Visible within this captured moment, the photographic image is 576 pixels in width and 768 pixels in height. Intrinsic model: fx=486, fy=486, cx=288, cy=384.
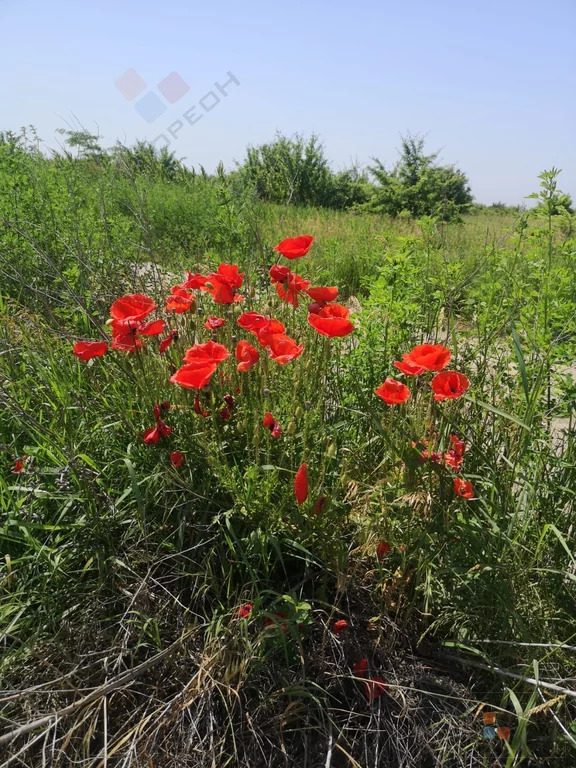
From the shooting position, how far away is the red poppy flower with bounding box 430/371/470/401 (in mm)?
1080

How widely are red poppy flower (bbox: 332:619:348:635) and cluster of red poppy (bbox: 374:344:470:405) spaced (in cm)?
55

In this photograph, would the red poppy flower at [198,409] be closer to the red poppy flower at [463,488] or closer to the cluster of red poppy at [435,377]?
the cluster of red poppy at [435,377]

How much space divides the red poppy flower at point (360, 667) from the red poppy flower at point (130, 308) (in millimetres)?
1014

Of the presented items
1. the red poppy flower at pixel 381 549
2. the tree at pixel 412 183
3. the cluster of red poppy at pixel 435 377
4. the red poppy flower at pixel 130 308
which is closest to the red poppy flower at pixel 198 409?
the red poppy flower at pixel 130 308

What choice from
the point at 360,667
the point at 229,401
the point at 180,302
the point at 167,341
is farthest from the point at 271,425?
the point at 360,667

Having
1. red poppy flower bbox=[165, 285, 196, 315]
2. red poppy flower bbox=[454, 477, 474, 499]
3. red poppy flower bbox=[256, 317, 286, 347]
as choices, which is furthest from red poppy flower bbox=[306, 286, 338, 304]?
red poppy flower bbox=[454, 477, 474, 499]

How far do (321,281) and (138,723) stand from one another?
282cm

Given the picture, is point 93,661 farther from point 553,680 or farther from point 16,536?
point 553,680

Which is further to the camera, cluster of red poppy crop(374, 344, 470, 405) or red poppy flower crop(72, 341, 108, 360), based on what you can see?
red poppy flower crop(72, 341, 108, 360)

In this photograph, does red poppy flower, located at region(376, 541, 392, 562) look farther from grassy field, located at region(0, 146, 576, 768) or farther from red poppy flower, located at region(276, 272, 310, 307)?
red poppy flower, located at region(276, 272, 310, 307)

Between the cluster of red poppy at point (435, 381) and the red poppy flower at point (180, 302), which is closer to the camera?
the cluster of red poppy at point (435, 381)

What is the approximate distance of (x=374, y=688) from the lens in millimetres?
1153

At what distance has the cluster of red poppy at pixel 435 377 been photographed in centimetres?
108

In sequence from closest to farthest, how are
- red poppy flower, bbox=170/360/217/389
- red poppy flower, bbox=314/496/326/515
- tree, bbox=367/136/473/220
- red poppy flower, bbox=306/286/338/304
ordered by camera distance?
red poppy flower, bbox=170/360/217/389 < red poppy flower, bbox=314/496/326/515 < red poppy flower, bbox=306/286/338/304 < tree, bbox=367/136/473/220
